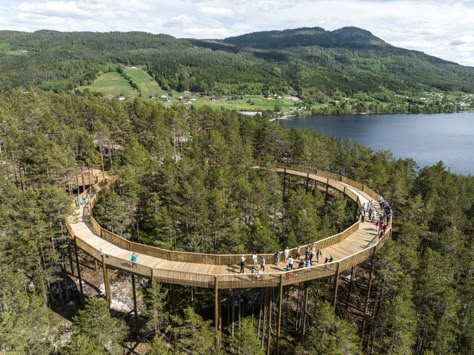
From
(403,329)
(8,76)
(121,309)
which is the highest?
(8,76)

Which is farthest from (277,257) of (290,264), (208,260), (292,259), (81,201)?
(81,201)

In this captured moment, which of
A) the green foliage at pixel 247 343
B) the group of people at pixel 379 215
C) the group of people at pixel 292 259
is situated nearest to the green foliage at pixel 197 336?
the green foliage at pixel 247 343

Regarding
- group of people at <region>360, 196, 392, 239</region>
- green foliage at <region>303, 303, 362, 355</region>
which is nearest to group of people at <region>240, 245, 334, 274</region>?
green foliage at <region>303, 303, 362, 355</region>

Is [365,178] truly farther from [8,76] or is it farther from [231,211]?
[8,76]

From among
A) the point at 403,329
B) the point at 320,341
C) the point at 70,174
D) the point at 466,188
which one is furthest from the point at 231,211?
the point at 466,188

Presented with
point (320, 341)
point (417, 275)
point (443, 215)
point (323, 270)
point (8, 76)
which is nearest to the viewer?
point (320, 341)

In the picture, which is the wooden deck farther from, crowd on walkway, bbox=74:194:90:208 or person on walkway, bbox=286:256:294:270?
crowd on walkway, bbox=74:194:90:208
